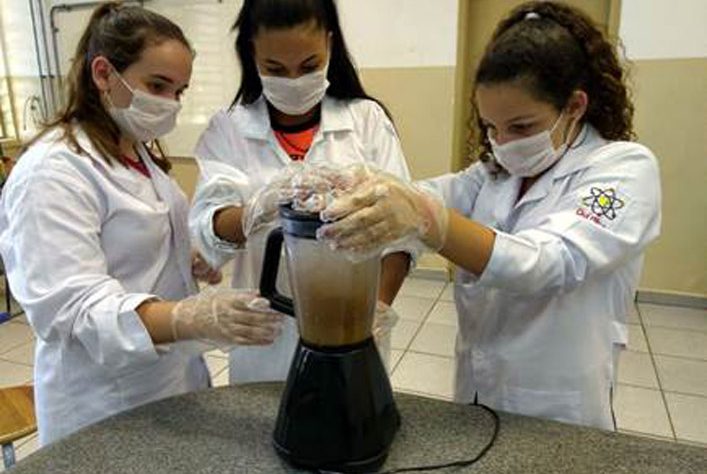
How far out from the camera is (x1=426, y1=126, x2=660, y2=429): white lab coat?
33.5 inches

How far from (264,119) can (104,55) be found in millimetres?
317

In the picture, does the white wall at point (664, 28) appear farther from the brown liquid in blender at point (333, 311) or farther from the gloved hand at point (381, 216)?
the brown liquid in blender at point (333, 311)

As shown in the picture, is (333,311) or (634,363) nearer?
(333,311)

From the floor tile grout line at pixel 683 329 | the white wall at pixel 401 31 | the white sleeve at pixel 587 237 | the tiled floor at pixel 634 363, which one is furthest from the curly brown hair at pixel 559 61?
the white wall at pixel 401 31

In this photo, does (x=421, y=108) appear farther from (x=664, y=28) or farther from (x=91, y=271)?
(x=91, y=271)

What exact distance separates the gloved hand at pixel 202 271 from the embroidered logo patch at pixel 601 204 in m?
0.74

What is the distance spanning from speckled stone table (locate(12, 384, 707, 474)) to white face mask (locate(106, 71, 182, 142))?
21.3 inches

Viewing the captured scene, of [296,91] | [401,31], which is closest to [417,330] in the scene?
[401,31]

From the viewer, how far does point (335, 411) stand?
2.37 feet

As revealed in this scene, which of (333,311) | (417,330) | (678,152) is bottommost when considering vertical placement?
(417,330)

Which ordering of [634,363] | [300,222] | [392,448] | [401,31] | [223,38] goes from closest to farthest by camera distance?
[300,222] → [392,448] → [634,363] → [401,31] → [223,38]

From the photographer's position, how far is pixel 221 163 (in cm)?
112

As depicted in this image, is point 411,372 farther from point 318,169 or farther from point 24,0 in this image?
point 24,0

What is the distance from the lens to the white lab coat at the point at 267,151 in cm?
114
